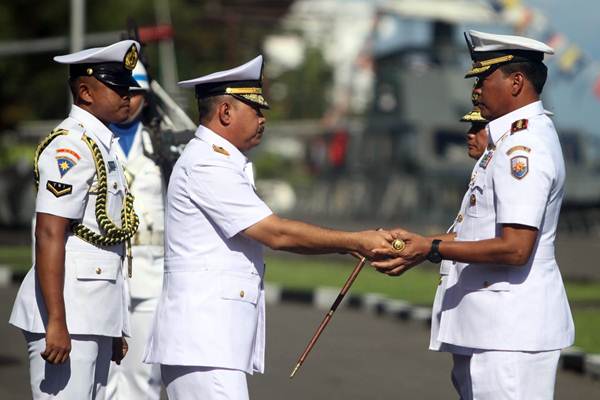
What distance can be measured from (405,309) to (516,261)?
10385 mm

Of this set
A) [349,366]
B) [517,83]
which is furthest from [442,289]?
[349,366]

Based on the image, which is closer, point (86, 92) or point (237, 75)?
point (237, 75)

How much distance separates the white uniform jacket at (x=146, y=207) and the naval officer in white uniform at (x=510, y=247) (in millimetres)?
2176

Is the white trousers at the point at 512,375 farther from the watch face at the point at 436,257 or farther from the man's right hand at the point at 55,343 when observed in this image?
the man's right hand at the point at 55,343

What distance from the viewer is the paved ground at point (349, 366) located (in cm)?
966

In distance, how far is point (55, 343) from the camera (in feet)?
16.3

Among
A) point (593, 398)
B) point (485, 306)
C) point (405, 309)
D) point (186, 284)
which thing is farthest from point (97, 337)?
point (405, 309)

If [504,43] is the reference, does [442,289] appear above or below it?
below

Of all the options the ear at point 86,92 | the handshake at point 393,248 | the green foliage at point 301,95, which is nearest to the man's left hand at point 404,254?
the handshake at point 393,248

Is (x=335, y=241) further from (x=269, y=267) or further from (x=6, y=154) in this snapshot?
(x=6, y=154)

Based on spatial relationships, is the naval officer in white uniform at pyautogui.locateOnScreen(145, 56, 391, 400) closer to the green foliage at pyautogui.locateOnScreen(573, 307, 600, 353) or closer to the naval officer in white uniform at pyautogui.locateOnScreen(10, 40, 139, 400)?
the naval officer in white uniform at pyautogui.locateOnScreen(10, 40, 139, 400)

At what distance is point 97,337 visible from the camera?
523 cm

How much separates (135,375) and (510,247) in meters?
2.64

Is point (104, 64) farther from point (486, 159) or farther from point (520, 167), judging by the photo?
point (520, 167)
